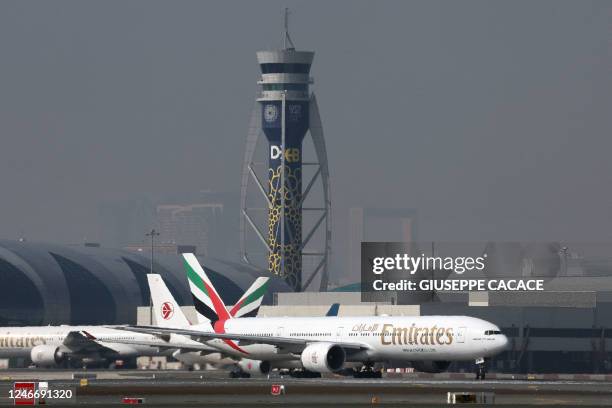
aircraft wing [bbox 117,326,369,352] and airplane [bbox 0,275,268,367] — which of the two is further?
airplane [bbox 0,275,268,367]

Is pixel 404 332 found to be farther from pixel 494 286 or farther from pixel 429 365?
pixel 494 286

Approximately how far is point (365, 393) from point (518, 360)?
5493 cm

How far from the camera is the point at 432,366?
4437 inches

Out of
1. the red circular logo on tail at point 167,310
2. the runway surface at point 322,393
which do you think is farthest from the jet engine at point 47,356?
the runway surface at point 322,393

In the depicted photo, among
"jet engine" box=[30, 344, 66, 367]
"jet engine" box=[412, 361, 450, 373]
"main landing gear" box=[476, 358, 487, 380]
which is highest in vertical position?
"jet engine" box=[30, 344, 66, 367]

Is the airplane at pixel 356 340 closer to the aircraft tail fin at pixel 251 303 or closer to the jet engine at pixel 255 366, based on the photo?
the jet engine at pixel 255 366

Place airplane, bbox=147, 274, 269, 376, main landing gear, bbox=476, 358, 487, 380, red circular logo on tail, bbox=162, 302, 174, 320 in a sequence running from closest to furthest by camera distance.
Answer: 1. main landing gear, bbox=476, 358, 487, 380
2. airplane, bbox=147, 274, 269, 376
3. red circular logo on tail, bbox=162, 302, 174, 320

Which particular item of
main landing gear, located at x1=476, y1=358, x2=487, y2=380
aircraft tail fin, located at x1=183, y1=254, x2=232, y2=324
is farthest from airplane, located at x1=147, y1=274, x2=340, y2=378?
main landing gear, located at x1=476, y1=358, x2=487, y2=380

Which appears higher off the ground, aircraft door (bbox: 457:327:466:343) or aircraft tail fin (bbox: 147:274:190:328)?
aircraft tail fin (bbox: 147:274:190:328)

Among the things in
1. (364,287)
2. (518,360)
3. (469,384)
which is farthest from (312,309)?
(469,384)

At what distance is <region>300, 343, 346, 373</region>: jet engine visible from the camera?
110 meters

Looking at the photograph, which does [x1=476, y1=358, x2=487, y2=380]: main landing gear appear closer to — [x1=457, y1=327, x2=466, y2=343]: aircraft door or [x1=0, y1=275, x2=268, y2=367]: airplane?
[x1=457, y1=327, x2=466, y2=343]: aircraft door

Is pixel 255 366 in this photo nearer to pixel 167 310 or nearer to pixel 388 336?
pixel 388 336

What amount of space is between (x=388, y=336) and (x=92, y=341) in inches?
1708
